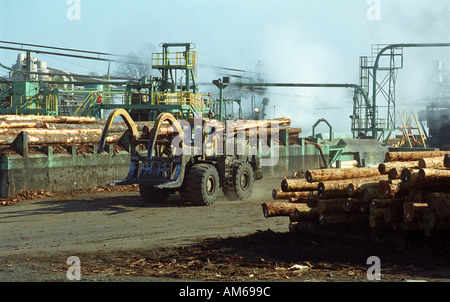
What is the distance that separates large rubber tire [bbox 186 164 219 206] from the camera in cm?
1659

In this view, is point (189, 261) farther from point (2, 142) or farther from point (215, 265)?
point (2, 142)

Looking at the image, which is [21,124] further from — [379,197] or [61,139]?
[379,197]

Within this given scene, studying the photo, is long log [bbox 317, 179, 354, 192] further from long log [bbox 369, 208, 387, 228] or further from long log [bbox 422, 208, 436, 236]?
long log [bbox 422, 208, 436, 236]

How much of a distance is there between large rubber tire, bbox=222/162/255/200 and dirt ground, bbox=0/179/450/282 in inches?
92.5

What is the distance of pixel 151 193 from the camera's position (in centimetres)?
1753

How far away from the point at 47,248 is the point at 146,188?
21.2 feet

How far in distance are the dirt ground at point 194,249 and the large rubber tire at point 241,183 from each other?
235cm

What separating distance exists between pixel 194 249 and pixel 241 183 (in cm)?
804

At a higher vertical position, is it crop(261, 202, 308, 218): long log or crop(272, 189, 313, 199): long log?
crop(272, 189, 313, 199): long log

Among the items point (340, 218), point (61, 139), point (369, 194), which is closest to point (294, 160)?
point (61, 139)

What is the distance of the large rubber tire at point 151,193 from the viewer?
17531 mm

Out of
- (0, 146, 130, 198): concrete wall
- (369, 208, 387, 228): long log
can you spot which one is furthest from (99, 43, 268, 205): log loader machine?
(369, 208, 387, 228): long log

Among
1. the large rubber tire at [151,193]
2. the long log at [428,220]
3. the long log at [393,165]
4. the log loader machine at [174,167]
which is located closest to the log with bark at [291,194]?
the long log at [393,165]
